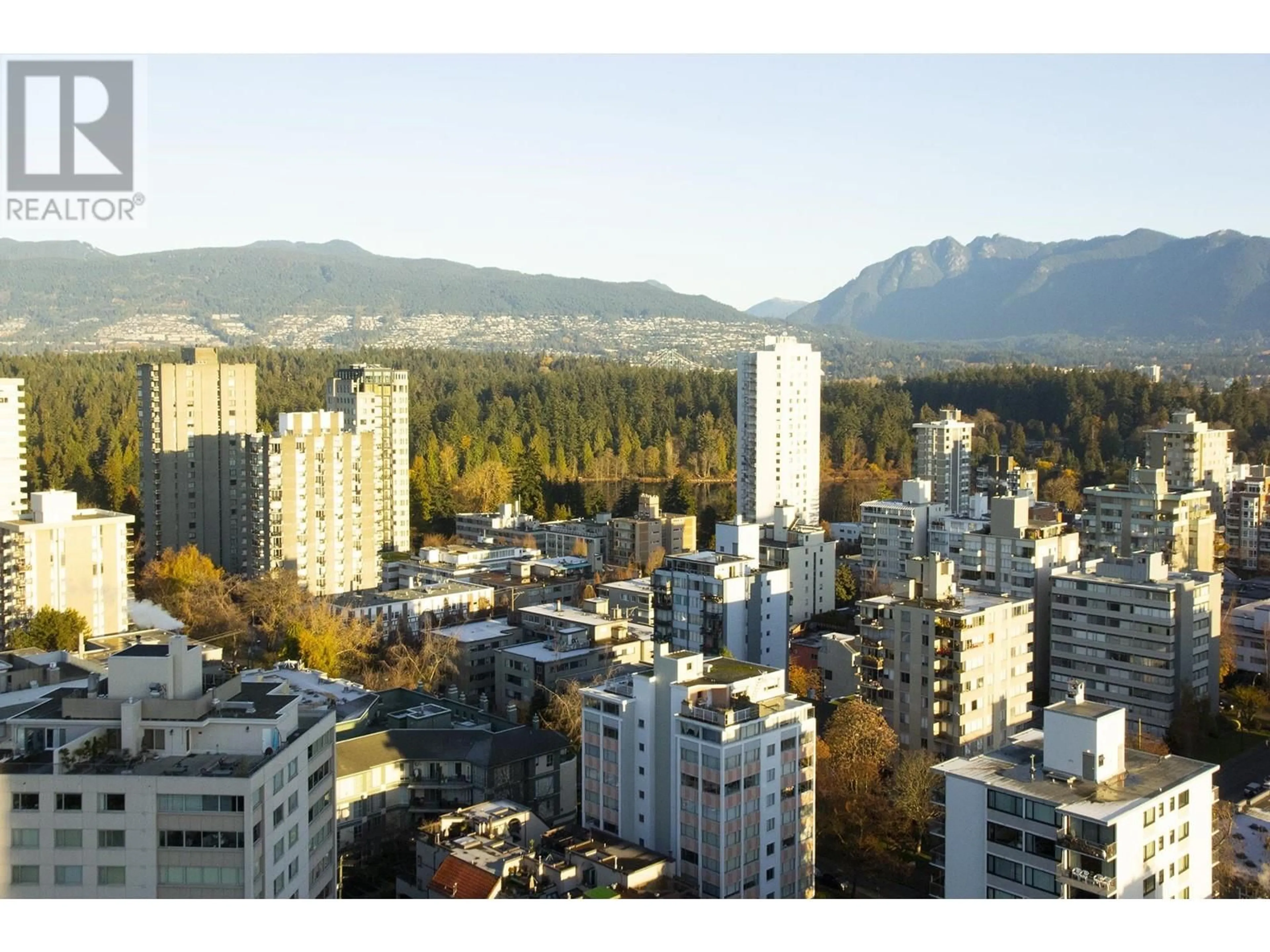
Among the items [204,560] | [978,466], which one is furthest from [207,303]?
[204,560]

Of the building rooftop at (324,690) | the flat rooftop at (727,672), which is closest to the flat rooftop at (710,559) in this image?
the building rooftop at (324,690)

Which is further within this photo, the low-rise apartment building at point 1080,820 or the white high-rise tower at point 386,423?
the white high-rise tower at point 386,423

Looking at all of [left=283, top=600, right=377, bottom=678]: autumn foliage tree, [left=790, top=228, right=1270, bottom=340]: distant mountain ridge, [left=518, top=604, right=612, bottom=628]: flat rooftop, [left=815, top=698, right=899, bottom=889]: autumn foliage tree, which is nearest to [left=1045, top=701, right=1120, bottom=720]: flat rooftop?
[left=815, top=698, right=899, bottom=889]: autumn foliage tree

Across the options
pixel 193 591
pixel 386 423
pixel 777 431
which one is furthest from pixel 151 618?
pixel 777 431

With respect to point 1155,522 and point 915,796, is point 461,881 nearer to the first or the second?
point 915,796

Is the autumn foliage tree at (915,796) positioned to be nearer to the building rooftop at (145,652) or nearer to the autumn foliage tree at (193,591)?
the building rooftop at (145,652)
